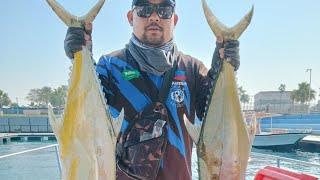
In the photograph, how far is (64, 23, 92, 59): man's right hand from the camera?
1834mm

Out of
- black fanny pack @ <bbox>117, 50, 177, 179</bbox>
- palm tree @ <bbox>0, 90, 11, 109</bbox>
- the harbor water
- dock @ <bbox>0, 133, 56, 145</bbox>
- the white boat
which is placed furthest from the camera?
palm tree @ <bbox>0, 90, 11, 109</bbox>

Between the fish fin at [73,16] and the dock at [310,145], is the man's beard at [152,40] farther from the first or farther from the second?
the dock at [310,145]

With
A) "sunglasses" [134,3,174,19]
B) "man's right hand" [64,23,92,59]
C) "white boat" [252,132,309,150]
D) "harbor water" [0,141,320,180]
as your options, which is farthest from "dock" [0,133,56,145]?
"man's right hand" [64,23,92,59]

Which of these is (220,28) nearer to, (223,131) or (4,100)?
(223,131)

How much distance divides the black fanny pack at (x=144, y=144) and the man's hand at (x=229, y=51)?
0.44m

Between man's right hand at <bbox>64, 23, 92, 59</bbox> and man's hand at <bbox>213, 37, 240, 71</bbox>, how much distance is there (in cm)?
62

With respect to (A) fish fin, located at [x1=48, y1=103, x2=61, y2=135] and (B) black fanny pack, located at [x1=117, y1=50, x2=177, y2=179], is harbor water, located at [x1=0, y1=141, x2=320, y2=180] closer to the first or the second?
(B) black fanny pack, located at [x1=117, y1=50, x2=177, y2=179]

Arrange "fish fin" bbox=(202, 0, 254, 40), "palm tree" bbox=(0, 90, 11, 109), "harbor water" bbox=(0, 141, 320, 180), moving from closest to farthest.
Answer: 1. "fish fin" bbox=(202, 0, 254, 40)
2. "harbor water" bbox=(0, 141, 320, 180)
3. "palm tree" bbox=(0, 90, 11, 109)

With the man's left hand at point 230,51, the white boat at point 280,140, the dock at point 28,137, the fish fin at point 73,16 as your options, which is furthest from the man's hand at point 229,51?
the dock at point 28,137

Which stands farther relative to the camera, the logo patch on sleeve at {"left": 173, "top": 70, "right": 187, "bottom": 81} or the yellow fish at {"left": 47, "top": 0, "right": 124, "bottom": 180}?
the logo patch on sleeve at {"left": 173, "top": 70, "right": 187, "bottom": 81}

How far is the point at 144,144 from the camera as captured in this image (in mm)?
2178

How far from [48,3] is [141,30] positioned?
1.89 ft

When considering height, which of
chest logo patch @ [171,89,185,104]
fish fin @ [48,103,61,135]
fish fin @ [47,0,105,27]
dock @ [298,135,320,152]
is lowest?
dock @ [298,135,320,152]

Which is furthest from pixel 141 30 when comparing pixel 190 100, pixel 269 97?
pixel 269 97
